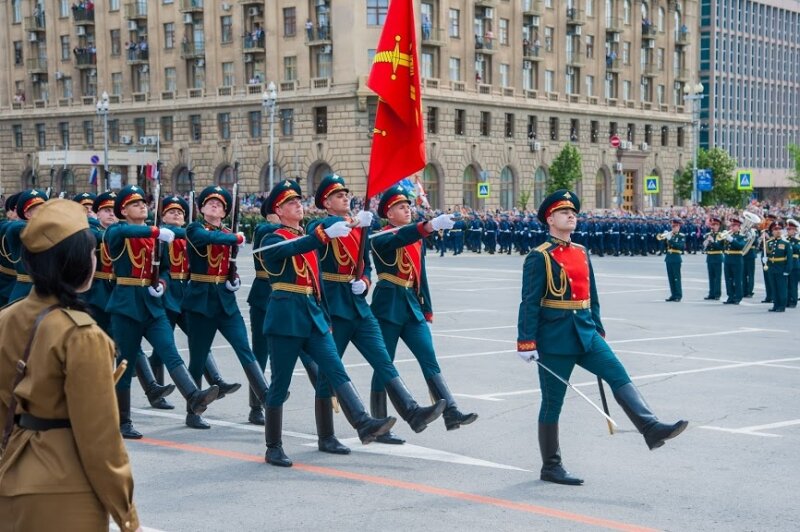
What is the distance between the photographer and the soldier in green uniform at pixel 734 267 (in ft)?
78.2

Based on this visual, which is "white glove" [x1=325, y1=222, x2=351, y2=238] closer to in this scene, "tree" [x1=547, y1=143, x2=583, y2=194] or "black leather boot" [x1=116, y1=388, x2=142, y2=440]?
"black leather boot" [x1=116, y1=388, x2=142, y2=440]

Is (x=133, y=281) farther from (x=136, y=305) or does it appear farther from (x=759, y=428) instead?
(x=759, y=428)

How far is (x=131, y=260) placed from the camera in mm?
10148

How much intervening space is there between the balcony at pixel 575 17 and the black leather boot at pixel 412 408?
66298 mm

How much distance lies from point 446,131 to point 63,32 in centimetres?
2605

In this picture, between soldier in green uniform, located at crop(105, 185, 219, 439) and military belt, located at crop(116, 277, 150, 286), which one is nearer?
soldier in green uniform, located at crop(105, 185, 219, 439)

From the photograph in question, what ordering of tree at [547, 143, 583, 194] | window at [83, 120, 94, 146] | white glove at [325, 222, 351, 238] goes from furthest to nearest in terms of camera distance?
window at [83, 120, 94, 146] → tree at [547, 143, 583, 194] → white glove at [325, 222, 351, 238]

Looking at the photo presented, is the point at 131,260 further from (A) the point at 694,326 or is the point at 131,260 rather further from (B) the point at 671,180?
(B) the point at 671,180

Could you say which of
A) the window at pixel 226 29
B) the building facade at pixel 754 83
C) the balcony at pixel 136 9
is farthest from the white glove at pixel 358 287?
the building facade at pixel 754 83

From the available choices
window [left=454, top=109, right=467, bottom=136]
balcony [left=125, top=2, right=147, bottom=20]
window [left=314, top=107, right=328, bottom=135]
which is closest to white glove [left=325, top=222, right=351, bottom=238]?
window [left=314, top=107, right=328, bottom=135]

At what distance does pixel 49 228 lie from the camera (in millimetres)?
4039

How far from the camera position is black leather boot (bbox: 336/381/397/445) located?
8.49m

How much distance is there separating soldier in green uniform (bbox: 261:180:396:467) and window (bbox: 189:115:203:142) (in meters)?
60.2

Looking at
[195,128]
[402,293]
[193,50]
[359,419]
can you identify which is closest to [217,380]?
[402,293]
